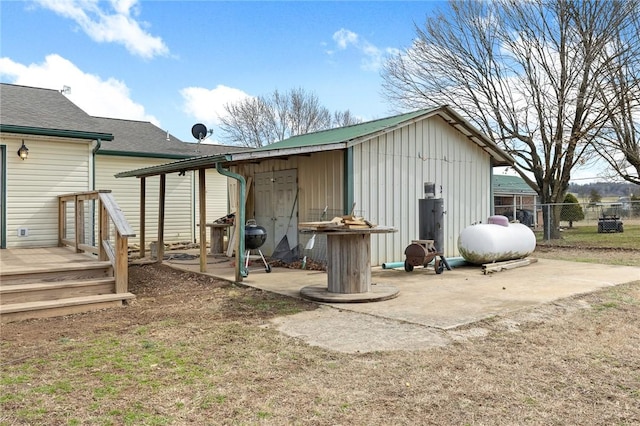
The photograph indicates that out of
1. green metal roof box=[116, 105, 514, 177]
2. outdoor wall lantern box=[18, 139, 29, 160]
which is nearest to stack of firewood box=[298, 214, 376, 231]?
green metal roof box=[116, 105, 514, 177]

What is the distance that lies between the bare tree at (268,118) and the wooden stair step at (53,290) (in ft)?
86.8

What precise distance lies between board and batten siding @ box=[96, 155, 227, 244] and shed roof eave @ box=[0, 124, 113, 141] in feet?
12.5

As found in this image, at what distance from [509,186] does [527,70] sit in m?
13.5

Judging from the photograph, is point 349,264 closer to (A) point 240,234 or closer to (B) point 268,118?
(A) point 240,234

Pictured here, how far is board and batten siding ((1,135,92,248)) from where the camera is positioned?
8523mm

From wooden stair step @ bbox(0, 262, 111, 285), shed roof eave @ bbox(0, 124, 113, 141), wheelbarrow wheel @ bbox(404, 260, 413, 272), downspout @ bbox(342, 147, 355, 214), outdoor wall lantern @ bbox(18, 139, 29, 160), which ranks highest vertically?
shed roof eave @ bbox(0, 124, 113, 141)

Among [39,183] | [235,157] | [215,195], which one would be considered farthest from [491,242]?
[215,195]

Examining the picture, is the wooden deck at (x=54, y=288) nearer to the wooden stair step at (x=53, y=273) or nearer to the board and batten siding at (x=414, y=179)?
the wooden stair step at (x=53, y=273)

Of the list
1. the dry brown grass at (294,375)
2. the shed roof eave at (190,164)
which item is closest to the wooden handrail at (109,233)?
the dry brown grass at (294,375)

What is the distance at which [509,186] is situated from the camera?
96.7 ft

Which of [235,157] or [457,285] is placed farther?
[457,285]

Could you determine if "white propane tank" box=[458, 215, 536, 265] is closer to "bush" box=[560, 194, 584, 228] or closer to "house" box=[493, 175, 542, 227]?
"house" box=[493, 175, 542, 227]

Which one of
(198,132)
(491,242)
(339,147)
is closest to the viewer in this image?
(339,147)

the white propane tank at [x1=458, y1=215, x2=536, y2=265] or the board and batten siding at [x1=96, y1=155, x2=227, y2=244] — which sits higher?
the board and batten siding at [x1=96, y1=155, x2=227, y2=244]
